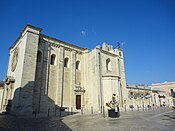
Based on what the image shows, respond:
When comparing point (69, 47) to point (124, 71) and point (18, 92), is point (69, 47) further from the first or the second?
point (124, 71)

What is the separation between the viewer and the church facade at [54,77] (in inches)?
604

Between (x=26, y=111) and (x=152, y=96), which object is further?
(x=152, y=96)

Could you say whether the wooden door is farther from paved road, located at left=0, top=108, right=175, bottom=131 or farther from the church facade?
paved road, located at left=0, top=108, right=175, bottom=131

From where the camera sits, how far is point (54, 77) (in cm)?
1866

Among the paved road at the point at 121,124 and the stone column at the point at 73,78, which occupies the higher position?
the stone column at the point at 73,78

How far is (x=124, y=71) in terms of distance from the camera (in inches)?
1064

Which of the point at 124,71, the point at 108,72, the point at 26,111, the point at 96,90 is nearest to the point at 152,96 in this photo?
the point at 124,71

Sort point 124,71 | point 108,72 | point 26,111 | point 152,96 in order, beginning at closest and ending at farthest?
point 26,111 < point 108,72 < point 124,71 < point 152,96

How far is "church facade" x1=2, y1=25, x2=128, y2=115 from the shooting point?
1534 centimetres

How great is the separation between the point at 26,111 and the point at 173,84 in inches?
1979

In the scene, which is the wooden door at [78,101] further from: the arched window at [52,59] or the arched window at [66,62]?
the arched window at [52,59]

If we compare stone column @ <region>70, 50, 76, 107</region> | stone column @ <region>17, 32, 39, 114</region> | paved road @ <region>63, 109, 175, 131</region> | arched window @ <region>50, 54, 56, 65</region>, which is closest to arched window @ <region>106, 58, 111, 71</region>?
stone column @ <region>70, 50, 76, 107</region>

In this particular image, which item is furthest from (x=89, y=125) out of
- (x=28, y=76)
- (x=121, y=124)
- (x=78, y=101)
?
(x=78, y=101)

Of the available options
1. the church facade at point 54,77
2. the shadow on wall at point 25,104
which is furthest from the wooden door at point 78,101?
the shadow on wall at point 25,104
